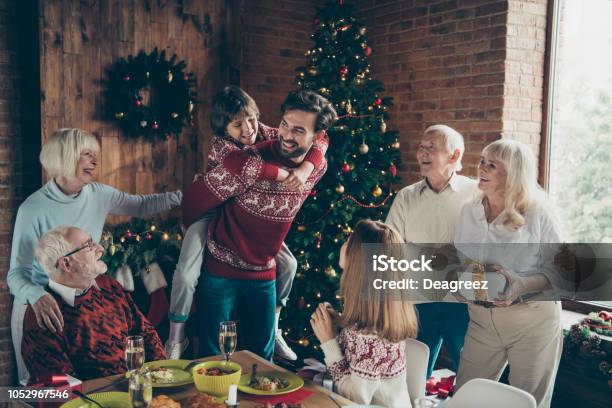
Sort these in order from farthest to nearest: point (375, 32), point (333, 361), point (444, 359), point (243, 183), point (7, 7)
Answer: point (375, 32)
point (444, 359)
point (7, 7)
point (243, 183)
point (333, 361)

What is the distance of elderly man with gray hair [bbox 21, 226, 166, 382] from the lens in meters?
2.35

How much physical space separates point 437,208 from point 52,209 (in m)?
1.89

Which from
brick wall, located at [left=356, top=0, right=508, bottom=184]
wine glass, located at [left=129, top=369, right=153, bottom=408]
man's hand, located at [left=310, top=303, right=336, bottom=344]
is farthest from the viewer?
brick wall, located at [left=356, top=0, right=508, bottom=184]

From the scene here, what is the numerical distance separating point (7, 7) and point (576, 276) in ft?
13.3

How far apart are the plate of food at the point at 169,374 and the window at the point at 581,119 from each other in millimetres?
2860

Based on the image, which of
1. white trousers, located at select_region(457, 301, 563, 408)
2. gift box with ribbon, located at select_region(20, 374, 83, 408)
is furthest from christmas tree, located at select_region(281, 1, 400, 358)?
gift box with ribbon, located at select_region(20, 374, 83, 408)

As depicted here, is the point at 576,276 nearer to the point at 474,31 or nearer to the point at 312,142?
the point at 474,31

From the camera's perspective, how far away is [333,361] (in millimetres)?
2182

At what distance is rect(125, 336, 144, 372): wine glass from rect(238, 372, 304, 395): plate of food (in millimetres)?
357

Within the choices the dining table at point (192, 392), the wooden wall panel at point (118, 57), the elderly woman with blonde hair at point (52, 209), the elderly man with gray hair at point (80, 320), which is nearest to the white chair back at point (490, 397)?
the dining table at point (192, 392)

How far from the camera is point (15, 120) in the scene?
3.78 metres

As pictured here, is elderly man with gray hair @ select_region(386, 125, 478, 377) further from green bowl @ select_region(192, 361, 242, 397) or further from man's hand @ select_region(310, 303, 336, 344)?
green bowl @ select_region(192, 361, 242, 397)

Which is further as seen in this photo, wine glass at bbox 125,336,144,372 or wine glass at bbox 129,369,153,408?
wine glass at bbox 125,336,144,372

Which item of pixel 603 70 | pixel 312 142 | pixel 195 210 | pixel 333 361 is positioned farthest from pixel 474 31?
pixel 333 361
